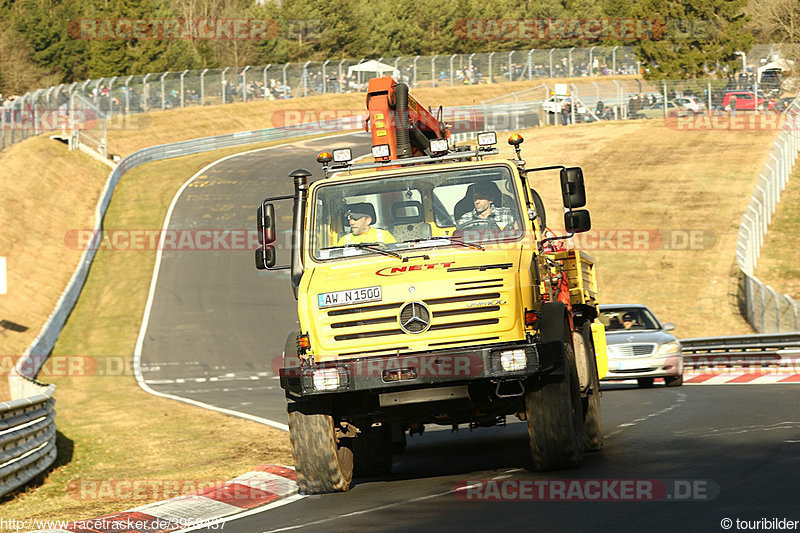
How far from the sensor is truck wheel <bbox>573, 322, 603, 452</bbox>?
38.1 ft

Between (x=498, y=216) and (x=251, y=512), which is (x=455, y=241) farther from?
(x=251, y=512)

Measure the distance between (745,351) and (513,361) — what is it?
1604cm

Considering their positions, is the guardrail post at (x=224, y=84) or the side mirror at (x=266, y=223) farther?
the guardrail post at (x=224, y=84)

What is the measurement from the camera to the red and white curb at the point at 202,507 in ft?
31.0

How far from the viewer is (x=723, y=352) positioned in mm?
24516

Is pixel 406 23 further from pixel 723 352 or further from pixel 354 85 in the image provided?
pixel 723 352

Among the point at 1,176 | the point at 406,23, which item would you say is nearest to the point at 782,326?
the point at 1,176

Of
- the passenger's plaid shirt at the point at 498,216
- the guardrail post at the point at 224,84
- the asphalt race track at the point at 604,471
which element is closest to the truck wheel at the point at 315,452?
the asphalt race track at the point at 604,471

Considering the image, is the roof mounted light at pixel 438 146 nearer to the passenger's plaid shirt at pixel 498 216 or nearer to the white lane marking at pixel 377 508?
the passenger's plaid shirt at pixel 498 216

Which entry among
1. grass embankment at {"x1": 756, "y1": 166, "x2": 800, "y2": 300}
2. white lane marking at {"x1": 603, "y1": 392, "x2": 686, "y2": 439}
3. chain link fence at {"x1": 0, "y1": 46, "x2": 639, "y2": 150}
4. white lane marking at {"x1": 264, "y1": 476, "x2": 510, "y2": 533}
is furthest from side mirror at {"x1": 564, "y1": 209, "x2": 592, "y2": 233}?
chain link fence at {"x1": 0, "y1": 46, "x2": 639, "y2": 150}

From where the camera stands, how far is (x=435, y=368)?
30.4 feet

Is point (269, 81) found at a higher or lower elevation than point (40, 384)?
higher

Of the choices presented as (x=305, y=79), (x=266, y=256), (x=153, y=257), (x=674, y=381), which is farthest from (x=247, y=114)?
(x=266, y=256)

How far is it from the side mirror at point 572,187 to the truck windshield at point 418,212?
1.55 ft
